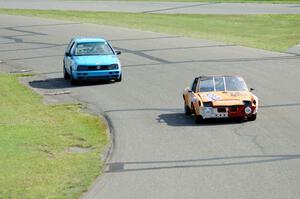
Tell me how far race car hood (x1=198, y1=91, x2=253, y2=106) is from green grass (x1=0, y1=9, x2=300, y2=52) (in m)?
18.1

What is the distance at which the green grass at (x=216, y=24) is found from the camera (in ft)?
140

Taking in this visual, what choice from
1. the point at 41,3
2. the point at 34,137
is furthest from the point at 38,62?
the point at 41,3

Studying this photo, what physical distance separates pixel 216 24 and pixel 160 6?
13.9 m

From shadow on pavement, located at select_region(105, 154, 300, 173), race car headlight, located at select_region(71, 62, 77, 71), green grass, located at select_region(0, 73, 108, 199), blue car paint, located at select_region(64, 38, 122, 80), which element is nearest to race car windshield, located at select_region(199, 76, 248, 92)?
green grass, located at select_region(0, 73, 108, 199)

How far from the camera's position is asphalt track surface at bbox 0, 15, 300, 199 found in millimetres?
12805

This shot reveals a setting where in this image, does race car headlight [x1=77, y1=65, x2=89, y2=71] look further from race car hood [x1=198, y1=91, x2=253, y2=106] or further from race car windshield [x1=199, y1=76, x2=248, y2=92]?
race car hood [x1=198, y1=91, x2=253, y2=106]

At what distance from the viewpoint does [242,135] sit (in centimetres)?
1730

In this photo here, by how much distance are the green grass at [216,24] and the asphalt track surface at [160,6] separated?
2.69 metres

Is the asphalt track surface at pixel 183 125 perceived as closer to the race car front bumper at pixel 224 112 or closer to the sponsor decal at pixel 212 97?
the race car front bumper at pixel 224 112

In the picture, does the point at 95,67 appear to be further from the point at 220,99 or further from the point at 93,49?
the point at 220,99

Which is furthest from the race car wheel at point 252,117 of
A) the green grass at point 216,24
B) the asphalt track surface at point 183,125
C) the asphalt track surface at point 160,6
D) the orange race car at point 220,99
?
the asphalt track surface at point 160,6

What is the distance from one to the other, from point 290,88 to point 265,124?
660 cm

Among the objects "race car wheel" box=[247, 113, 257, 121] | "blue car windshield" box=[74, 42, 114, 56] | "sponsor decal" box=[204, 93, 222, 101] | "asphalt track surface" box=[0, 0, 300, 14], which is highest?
"sponsor decal" box=[204, 93, 222, 101]

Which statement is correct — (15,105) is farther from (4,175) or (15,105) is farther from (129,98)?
(4,175)
